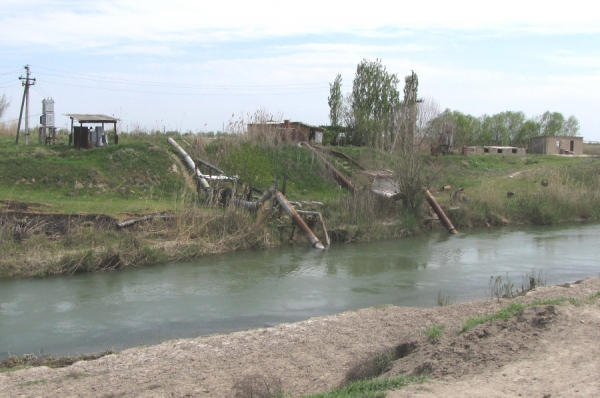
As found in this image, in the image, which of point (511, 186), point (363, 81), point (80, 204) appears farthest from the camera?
point (363, 81)

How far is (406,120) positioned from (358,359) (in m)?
21.0

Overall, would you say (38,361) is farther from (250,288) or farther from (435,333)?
(250,288)

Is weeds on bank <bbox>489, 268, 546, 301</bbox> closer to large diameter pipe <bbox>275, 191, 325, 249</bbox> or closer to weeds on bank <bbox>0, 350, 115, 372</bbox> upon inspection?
large diameter pipe <bbox>275, 191, 325, 249</bbox>

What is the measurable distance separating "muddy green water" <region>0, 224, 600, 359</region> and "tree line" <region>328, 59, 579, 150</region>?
26.4 feet

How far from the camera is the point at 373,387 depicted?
24.4 feet

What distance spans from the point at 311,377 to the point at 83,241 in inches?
472

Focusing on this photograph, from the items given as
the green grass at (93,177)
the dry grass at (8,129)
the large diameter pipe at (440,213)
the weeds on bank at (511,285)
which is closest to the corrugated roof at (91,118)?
the green grass at (93,177)

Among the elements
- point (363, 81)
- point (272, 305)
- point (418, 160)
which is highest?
point (363, 81)

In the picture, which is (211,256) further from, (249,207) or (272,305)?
(272,305)

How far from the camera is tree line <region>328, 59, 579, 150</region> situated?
36.4m

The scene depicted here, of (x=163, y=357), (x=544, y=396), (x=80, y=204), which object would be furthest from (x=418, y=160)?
(x=544, y=396)

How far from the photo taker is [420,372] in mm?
8109

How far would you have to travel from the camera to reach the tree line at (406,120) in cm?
3641

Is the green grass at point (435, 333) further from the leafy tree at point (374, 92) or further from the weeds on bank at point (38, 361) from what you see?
the leafy tree at point (374, 92)
